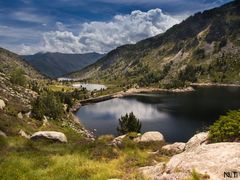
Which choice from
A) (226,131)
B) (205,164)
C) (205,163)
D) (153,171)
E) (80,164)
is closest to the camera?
(205,164)

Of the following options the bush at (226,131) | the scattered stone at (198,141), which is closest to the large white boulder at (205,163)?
the bush at (226,131)

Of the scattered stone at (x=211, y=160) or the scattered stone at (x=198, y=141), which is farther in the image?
the scattered stone at (x=198, y=141)

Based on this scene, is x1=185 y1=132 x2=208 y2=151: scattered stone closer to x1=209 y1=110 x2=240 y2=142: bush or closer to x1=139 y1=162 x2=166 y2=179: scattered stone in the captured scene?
x1=209 y1=110 x2=240 y2=142: bush

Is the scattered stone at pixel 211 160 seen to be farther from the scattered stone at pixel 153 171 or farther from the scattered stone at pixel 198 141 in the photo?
the scattered stone at pixel 198 141

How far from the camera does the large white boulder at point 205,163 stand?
17.4 metres

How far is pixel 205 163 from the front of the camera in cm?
1823

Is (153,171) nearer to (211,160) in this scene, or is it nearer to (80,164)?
(211,160)

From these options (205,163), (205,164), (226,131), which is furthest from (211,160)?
(226,131)

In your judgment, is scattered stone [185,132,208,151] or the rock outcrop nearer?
the rock outcrop

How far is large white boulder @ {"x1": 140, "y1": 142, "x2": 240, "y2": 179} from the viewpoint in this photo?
57.2 ft

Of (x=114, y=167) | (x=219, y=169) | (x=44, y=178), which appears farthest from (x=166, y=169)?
(x=44, y=178)

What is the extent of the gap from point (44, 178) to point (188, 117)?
15383 centimetres

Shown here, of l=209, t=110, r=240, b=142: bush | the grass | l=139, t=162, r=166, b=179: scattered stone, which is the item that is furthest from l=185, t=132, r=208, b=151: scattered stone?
l=139, t=162, r=166, b=179: scattered stone

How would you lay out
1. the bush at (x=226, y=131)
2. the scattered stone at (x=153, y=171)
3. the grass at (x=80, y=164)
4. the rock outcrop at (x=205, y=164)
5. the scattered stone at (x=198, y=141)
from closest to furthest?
the rock outcrop at (x=205, y=164)
the scattered stone at (x=153, y=171)
the grass at (x=80, y=164)
the bush at (x=226, y=131)
the scattered stone at (x=198, y=141)
